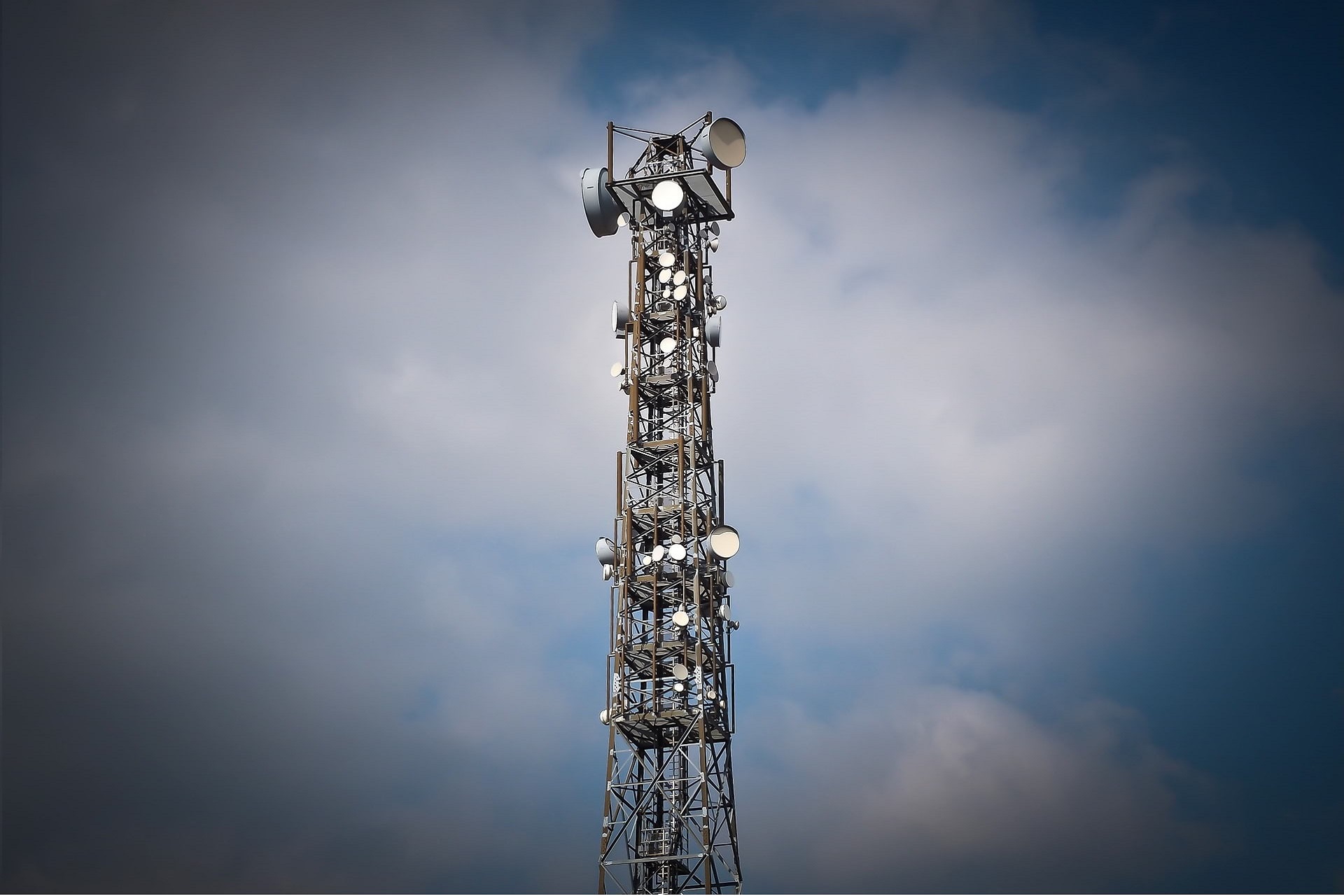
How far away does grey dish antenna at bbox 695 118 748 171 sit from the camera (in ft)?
98.9

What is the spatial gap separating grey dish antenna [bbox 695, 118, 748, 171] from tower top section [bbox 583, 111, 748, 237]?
17 mm

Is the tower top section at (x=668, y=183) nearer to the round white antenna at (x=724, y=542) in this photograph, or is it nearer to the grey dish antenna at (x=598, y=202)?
the grey dish antenna at (x=598, y=202)

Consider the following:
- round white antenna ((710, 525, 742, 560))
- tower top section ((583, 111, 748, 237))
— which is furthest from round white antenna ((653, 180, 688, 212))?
round white antenna ((710, 525, 742, 560))

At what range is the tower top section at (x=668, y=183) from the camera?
99.8 feet

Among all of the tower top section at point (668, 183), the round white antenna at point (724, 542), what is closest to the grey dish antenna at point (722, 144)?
the tower top section at point (668, 183)

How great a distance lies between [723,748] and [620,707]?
2.51 meters

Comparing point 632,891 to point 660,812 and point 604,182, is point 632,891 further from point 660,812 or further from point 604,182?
point 604,182

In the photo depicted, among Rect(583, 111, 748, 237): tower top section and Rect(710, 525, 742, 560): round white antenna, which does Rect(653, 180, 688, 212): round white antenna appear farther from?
Rect(710, 525, 742, 560): round white antenna

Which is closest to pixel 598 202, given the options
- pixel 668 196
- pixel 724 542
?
pixel 668 196

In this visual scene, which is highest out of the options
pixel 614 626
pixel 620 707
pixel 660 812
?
pixel 614 626

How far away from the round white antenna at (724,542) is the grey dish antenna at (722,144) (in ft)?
30.0

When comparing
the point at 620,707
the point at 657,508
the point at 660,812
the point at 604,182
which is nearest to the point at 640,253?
the point at 604,182

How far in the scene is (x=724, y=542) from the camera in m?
28.2

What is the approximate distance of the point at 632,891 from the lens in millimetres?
26359
